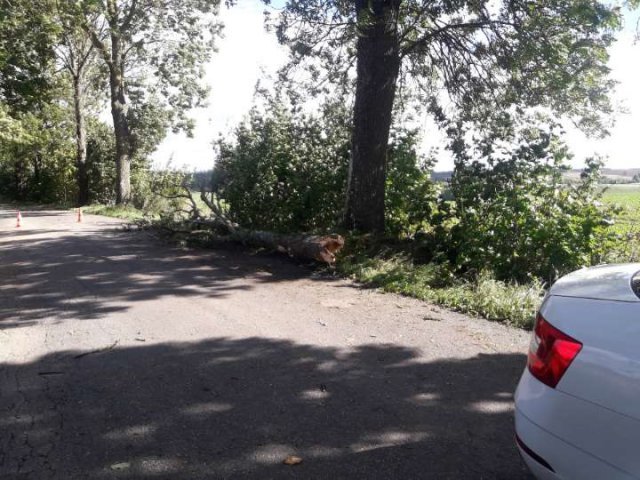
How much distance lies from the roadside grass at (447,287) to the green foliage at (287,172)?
7.86 feet

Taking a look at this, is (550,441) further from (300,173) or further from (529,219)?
(300,173)

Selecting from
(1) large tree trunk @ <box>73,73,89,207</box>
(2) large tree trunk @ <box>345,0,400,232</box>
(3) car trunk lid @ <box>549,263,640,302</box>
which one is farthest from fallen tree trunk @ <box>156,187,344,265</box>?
(1) large tree trunk @ <box>73,73,89,207</box>

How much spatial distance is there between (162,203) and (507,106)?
18.1 meters

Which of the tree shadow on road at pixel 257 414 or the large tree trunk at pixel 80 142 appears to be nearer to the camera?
the tree shadow on road at pixel 257 414

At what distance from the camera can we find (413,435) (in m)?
3.85

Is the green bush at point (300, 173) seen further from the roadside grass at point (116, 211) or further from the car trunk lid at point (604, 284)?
the roadside grass at point (116, 211)

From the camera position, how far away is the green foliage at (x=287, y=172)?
39.2 ft

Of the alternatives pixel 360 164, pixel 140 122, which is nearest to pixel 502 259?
pixel 360 164

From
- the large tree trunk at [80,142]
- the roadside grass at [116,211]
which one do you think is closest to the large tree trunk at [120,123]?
the roadside grass at [116,211]

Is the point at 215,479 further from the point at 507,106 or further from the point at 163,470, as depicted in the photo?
the point at 507,106

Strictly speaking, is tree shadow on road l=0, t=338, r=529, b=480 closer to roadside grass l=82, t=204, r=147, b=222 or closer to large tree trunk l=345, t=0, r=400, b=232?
large tree trunk l=345, t=0, r=400, b=232

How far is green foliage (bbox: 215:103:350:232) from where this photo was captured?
12.0 m

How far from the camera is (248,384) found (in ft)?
15.4

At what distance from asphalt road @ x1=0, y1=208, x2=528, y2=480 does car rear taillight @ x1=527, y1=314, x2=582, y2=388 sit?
1.01 meters
